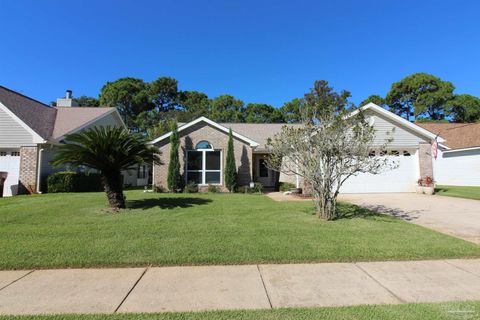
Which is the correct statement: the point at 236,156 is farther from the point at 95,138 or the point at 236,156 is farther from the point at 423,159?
the point at 423,159

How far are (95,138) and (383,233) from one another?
8.81 m

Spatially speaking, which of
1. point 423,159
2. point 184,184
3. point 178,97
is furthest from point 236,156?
point 178,97

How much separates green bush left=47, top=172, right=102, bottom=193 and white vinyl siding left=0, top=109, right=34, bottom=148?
7.86 ft

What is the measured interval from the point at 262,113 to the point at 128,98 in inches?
754

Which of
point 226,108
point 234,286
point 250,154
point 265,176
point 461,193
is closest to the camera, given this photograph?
point 234,286

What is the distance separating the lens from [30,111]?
17.2 metres

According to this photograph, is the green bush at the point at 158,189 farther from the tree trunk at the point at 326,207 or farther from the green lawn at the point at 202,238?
the tree trunk at the point at 326,207

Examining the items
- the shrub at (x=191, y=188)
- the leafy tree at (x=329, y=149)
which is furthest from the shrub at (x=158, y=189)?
the leafy tree at (x=329, y=149)

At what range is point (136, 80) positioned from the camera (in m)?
41.5

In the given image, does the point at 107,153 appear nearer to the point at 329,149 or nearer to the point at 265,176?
the point at 329,149

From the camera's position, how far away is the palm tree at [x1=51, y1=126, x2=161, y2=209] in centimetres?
911

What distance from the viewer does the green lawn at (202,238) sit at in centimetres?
497

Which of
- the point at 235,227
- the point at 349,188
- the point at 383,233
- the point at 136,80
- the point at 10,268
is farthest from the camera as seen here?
the point at 136,80

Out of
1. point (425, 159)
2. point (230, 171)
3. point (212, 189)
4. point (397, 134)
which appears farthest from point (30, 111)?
point (425, 159)
